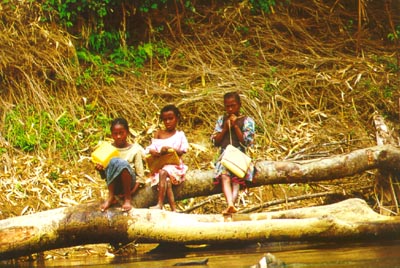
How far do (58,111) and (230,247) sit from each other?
4475 mm

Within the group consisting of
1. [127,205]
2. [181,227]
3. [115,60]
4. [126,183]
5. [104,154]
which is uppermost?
[115,60]

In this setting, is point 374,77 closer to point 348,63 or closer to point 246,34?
point 348,63

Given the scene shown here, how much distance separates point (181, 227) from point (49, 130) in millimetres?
4269

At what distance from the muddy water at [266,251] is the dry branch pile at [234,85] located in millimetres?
1749

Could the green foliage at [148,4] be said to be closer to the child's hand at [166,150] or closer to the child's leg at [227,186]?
the child's hand at [166,150]

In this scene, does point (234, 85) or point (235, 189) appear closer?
point (235, 189)

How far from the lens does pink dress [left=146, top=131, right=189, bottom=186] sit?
26.4 ft

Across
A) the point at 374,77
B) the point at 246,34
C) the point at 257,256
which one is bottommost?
the point at 257,256

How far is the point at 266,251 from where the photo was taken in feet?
23.9

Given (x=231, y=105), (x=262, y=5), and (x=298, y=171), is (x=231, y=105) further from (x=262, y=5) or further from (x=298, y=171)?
(x=262, y=5)

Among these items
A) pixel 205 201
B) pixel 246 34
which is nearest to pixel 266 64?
pixel 246 34

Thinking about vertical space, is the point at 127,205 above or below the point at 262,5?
below

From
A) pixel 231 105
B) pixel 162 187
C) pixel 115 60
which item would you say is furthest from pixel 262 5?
pixel 162 187

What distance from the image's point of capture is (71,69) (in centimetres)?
1184
